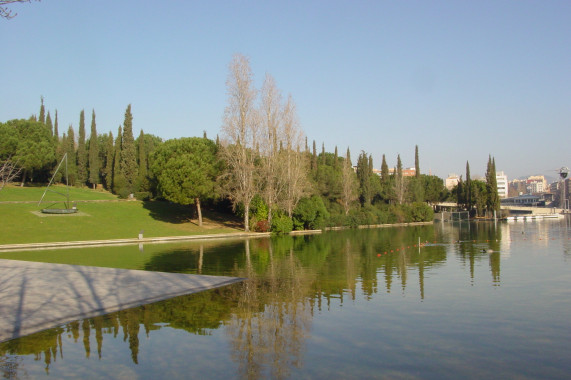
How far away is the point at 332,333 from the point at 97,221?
130 feet

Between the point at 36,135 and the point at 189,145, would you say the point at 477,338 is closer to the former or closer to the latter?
the point at 189,145

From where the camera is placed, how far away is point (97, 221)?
146ft

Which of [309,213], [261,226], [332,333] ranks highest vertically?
[309,213]

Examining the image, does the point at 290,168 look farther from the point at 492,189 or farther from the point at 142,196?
the point at 492,189

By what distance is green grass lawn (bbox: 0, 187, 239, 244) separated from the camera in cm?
3712

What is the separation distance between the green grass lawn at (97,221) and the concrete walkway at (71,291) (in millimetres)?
18583

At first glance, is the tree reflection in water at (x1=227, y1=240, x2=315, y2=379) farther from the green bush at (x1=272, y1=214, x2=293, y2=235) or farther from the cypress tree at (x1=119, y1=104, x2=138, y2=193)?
the cypress tree at (x1=119, y1=104, x2=138, y2=193)

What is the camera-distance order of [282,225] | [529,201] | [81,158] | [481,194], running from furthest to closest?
[529,201], [481,194], [81,158], [282,225]

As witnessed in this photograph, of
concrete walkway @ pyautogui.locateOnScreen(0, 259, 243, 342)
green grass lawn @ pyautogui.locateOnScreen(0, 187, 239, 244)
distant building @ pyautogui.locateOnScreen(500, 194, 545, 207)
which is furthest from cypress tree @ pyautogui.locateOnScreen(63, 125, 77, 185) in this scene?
distant building @ pyautogui.locateOnScreen(500, 194, 545, 207)

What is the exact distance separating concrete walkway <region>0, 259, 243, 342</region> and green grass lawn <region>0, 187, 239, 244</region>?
18.6 m

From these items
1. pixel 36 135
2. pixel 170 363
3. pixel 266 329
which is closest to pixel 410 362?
pixel 266 329

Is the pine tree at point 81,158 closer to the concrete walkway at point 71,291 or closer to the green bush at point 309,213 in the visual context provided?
the green bush at point 309,213

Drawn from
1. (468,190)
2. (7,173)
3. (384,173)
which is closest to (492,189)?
(468,190)

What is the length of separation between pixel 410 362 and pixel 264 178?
4006cm
